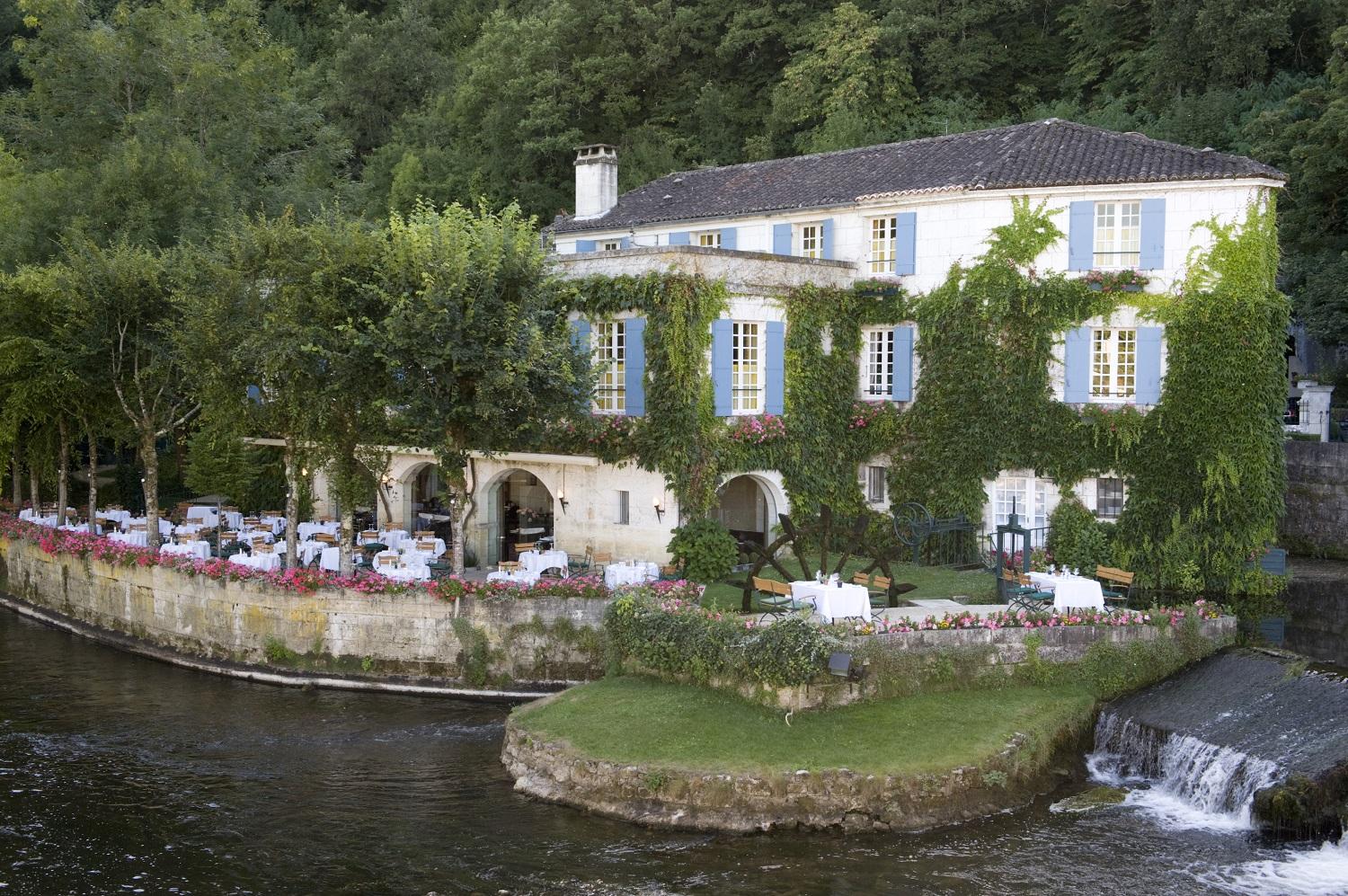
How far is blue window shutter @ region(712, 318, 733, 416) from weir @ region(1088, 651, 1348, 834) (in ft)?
36.6

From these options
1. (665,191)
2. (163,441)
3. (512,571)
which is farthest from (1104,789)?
(163,441)

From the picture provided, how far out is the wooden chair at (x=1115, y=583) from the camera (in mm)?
25188

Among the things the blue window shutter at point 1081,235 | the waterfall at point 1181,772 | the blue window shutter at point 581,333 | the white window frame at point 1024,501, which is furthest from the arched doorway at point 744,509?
the waterfall at point 1181,772

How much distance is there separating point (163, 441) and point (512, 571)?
27.0m

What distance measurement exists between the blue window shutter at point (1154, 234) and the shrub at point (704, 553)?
11.2 m

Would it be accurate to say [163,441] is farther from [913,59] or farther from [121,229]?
[913,59]

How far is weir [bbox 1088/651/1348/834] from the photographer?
57.3 ft

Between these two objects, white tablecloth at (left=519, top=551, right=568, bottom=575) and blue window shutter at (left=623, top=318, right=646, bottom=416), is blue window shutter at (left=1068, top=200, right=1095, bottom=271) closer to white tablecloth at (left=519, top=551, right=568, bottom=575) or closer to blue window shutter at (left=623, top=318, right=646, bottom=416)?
blue window shutter at (left=623, top=318, right=646, bottom=416)

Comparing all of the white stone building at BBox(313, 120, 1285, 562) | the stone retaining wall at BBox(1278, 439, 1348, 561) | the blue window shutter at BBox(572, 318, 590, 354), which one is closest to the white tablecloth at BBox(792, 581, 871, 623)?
the white stone building at BBox(313, 120, 1285, 562)

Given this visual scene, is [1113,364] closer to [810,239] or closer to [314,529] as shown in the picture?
[810,239]

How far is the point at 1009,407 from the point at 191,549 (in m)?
18.6

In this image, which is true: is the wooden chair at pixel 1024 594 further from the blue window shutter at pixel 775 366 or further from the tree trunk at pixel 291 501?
the tree trunk at pixel 291 501

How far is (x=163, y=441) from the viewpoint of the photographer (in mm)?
48469

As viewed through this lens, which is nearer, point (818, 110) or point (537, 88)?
point (818, 110)
